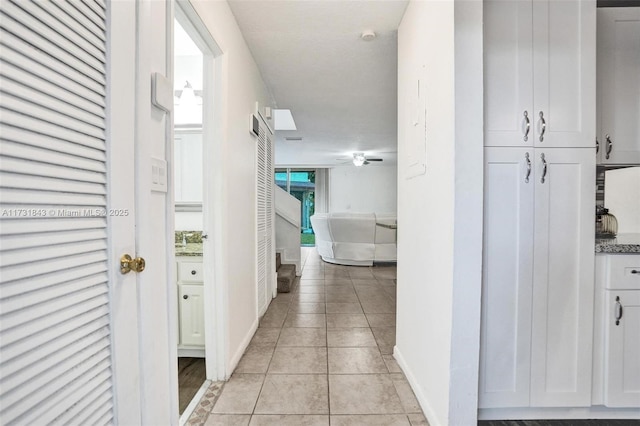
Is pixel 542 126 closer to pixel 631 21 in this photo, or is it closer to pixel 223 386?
pixel 631 21

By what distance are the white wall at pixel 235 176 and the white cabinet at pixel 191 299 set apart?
28 centimetres

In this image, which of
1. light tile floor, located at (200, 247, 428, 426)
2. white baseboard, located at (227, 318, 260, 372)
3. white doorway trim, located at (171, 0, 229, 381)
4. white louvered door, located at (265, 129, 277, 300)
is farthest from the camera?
white louvered door, located at (265, 129, 277, 300)

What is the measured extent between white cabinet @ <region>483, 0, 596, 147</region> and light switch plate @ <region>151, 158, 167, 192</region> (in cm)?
140

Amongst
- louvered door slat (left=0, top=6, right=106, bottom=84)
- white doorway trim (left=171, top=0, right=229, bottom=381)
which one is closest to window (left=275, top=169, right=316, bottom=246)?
white doorway trim (left=171, top=0, right=229, bottom=381)

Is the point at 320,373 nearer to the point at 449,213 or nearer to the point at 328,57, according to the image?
the point at 449,213

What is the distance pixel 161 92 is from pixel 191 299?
1536mm

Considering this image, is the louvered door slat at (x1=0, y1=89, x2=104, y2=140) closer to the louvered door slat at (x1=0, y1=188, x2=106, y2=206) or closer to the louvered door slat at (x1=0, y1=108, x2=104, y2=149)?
the louvered door slat at (x1=0, y1=108, x2=104, y2=149)

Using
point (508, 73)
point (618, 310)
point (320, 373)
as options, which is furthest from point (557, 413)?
point (508, 73)

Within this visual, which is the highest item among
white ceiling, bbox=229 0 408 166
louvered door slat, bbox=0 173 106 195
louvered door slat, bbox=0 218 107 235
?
white ceiling, bbox=229 0 408 166

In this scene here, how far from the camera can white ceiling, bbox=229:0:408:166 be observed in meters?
1.96

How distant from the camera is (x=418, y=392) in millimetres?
1676

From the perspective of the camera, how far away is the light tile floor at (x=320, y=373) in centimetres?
157

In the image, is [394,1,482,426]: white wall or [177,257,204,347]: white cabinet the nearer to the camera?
[394,1,482,426]: white wall

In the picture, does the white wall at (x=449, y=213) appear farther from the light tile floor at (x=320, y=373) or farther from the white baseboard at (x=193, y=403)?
the white baseboard at (x=193, y=403)
